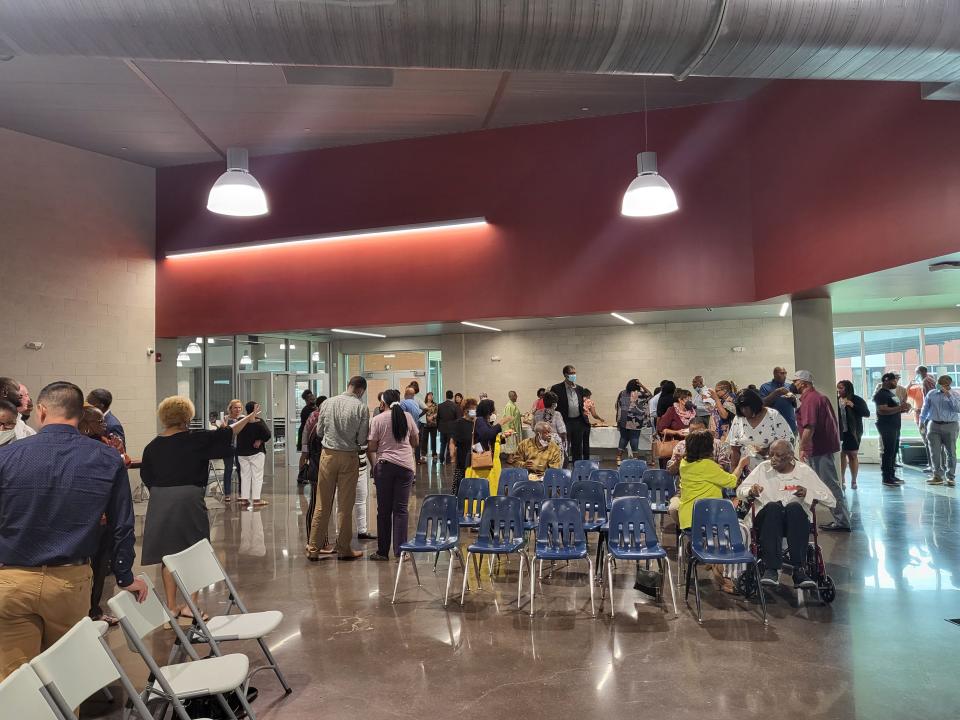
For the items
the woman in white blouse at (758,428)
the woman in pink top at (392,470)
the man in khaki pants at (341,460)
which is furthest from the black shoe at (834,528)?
the man in khaki pants at (341,460)

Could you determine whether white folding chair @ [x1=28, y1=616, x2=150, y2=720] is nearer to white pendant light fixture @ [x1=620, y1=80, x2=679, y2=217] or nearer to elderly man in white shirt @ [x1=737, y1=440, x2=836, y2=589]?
elderly man in white shirt @ [x1=737, y1=440, x2=836, y2=589]

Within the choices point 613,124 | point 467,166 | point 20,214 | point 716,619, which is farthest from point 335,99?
point 716,619

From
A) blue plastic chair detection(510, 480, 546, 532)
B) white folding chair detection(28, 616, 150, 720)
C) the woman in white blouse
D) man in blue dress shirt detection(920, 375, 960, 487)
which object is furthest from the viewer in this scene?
man in blue dress shirt detection(920, 375, 960, 487)

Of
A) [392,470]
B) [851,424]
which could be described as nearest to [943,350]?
[851,424]

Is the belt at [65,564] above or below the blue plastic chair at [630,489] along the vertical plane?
above

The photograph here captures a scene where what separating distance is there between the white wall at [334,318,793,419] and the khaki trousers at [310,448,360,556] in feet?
26.8

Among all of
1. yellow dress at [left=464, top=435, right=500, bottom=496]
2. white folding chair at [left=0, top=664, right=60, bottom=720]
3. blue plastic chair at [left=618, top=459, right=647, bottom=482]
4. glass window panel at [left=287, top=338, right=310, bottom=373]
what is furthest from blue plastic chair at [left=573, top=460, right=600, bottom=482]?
glass window panel at [left=287, top=338, right=310, bottom=373]

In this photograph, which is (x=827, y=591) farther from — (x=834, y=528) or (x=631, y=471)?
(x=834, y=528)

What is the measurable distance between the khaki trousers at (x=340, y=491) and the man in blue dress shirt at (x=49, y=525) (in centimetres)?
370

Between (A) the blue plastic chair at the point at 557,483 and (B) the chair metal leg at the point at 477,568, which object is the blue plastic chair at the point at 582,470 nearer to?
(A) the blue plastic chair at the point at 557,483

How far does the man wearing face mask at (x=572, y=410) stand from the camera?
11.1 metres

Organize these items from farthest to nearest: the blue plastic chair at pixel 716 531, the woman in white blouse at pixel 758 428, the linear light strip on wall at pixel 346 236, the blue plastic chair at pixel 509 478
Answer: the linear light strip on wall at pixel 346 236
the blue plastic chair at pixel 509 478
the woman in white blouse at pixel 758 428
the blue plastic chair at pixel 716 531

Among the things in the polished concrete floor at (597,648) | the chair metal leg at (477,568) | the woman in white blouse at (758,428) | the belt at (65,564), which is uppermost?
the woman in white blouse at (758,428)

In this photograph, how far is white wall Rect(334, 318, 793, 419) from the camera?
13727mm
